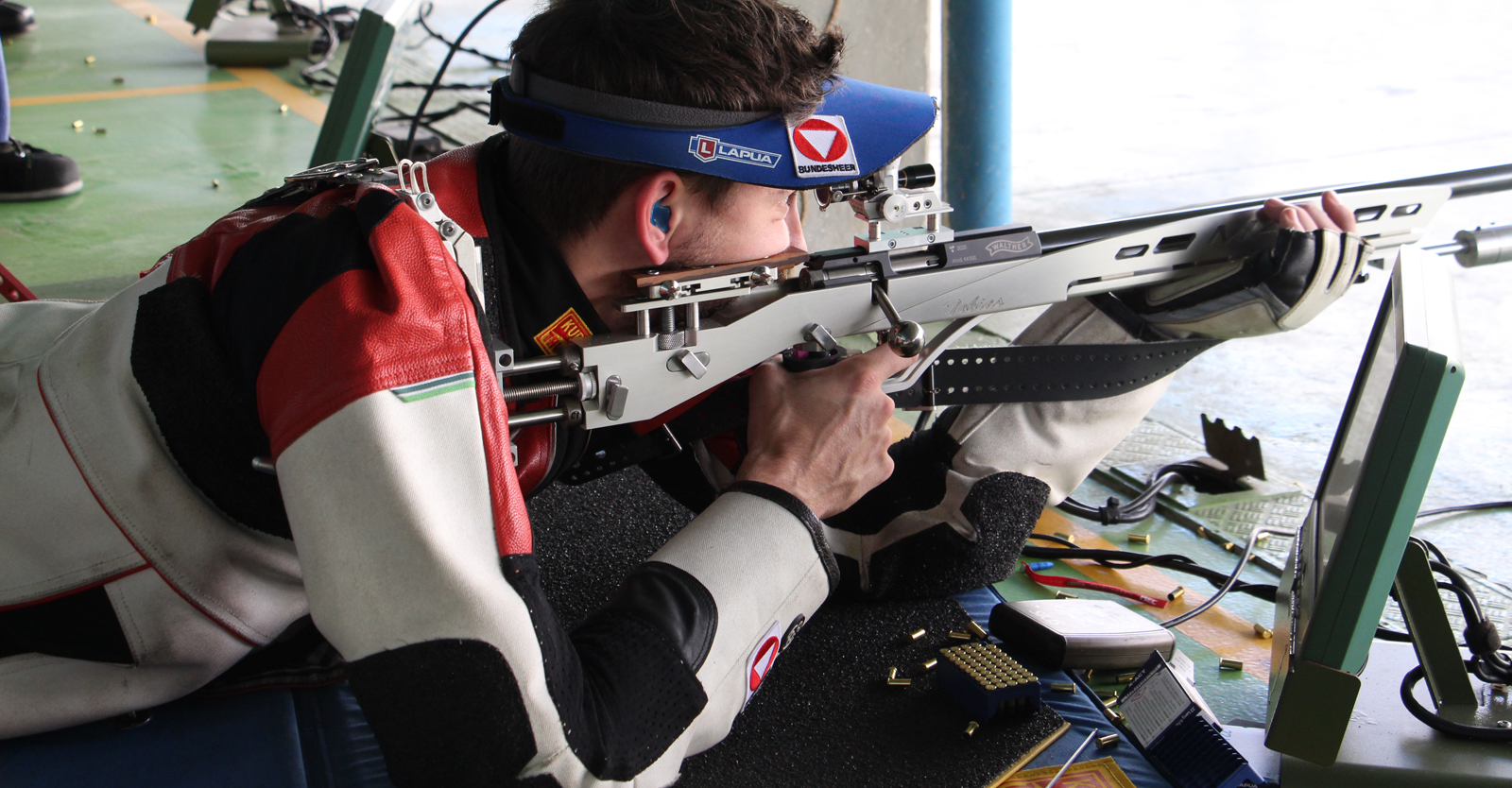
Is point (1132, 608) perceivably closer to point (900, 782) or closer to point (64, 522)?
point (900, 782)

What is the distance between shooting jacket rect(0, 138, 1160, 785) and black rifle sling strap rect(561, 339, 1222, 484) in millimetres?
222

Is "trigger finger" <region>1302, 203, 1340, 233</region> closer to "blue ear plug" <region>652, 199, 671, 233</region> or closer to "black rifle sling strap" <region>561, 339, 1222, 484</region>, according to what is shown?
"black rifle sling strap" <region>561, 339, 1222, 484</region>

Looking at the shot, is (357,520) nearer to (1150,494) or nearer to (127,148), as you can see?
(1150,494)

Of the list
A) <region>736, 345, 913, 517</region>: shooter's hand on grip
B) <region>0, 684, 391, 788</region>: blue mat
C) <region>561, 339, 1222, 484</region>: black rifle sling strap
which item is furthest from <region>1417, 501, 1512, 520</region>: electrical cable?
<region>0, 684, 391, 788</region>: blue mat

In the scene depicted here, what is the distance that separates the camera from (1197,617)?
5.88ft

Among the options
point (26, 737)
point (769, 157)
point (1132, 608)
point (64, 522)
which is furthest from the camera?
point (1132, 608)

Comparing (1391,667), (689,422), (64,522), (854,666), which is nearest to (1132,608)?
(1391,667)

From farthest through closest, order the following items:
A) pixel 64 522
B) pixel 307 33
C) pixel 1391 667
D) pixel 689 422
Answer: pixel 307 33 < pixel 689 422 < pixel 1391 667 < pixel 64 522

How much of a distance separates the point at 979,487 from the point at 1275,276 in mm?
557

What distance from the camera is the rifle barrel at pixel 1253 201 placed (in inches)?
62.9

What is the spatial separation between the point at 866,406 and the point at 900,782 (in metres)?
0.49

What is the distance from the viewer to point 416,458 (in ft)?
3.02

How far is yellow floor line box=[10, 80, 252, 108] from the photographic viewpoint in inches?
205

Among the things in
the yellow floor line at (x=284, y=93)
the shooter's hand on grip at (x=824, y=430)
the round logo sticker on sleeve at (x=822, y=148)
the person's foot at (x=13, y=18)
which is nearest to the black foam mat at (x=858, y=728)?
the shooter's hand on grip at (x=824, y=430)
